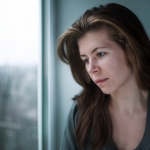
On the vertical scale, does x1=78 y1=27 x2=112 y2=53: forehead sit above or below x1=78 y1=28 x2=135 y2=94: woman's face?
above

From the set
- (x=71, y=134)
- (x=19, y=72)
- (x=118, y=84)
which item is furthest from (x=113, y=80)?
(x=19, y=72)

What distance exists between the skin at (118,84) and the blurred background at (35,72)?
0.32m

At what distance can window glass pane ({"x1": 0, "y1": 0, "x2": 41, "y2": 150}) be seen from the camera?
3.24ft

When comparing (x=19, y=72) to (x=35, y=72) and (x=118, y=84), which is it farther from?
(x=118, y=84)

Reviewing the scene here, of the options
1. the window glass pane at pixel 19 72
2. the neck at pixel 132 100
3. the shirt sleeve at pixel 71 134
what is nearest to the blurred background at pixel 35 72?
the window glass pane at pixel 19 72

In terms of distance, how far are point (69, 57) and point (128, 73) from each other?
0.44 m

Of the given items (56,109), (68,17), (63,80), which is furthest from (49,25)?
(56,109)

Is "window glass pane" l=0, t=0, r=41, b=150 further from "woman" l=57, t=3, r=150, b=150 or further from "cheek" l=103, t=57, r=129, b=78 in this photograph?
"cheek" l=103, t=57, r=129, b=78

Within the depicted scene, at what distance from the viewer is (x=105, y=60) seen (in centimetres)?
84

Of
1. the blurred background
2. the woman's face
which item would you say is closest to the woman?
the woman's face

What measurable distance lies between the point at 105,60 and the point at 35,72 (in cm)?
64

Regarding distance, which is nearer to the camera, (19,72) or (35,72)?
(19,72)

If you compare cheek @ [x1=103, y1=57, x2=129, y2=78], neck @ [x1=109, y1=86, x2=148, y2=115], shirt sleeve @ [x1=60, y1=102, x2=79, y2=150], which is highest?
cheek @ [x1=103, y1=57, x2=129, y2=78]

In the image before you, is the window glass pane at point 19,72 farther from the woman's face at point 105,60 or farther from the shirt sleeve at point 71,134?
the woman's face at point 105,60
